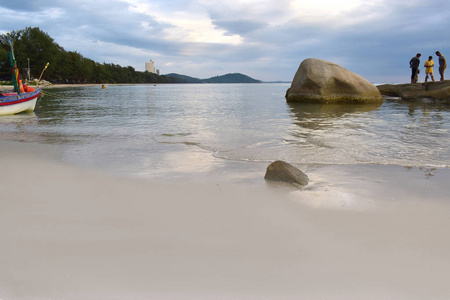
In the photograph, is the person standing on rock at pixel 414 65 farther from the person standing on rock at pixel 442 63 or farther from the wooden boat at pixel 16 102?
the wooden boat at pixel 16 102

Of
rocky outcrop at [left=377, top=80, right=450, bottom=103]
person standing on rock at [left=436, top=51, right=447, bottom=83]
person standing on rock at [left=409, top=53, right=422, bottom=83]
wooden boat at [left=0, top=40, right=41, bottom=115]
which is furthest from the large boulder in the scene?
wooden boat at [left=0, top=40, right=41, bottom=115]

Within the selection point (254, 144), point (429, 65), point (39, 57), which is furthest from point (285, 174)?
point (39, 57)

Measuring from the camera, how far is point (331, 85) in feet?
59.3

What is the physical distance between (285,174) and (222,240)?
67.5 inches

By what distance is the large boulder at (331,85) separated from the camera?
17969 millimetres

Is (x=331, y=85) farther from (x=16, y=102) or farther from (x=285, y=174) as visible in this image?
(x=16, y=102)

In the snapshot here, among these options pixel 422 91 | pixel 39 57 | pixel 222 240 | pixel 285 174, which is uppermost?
pixel 39 57

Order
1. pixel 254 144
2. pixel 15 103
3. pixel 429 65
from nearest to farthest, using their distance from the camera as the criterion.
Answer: pixel 254 144 → pixel 15 103 → pixel 429 65

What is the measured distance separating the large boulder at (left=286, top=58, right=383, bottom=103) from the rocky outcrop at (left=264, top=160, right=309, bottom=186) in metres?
15.0

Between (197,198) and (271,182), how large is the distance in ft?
3.42

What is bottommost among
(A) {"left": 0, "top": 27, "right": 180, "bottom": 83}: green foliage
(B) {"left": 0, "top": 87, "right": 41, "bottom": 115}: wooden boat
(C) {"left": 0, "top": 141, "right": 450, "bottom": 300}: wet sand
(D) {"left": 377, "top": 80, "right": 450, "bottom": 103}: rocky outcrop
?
(C) {"left": 0, "top": 141, "right": 450, "bottom": 300}: wet sand

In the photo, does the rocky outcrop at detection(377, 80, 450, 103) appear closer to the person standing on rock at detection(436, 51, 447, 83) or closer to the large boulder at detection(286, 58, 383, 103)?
the person standing on rock at detection(436, 51, 447, 83)

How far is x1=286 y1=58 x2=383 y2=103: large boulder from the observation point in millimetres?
17969

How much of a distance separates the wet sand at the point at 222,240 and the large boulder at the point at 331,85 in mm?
14733
